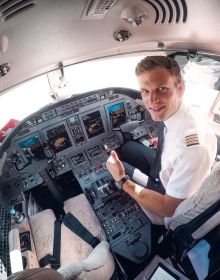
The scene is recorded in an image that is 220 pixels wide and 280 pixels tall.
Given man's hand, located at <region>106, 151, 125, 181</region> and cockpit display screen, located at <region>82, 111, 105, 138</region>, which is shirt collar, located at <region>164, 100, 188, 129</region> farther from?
cockpit display screen, located at <region>82, 111, 105, 138</region>

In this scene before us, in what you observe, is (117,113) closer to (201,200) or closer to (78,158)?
(78,158)

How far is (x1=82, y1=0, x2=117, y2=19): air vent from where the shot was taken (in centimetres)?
109

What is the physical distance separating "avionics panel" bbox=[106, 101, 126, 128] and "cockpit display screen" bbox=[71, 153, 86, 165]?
1.46ft

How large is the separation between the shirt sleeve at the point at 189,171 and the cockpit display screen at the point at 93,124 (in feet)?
4.06

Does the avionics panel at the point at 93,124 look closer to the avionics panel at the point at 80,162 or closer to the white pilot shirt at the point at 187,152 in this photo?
the avionics panel at the point at 80,162

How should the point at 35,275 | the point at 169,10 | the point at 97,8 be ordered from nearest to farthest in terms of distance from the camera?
1. the point at 35,275
2. the point at 97,8
3. the point at 169,10

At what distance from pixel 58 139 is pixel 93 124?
37cm

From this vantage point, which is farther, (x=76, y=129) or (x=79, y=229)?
(x=76, y=129)

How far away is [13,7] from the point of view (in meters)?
0.93

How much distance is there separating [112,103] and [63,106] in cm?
49

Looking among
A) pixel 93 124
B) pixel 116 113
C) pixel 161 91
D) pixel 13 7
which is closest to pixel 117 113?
pixel 116 113

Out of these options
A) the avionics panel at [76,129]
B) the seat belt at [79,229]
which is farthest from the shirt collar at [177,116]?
the avionics panel at [76,129]

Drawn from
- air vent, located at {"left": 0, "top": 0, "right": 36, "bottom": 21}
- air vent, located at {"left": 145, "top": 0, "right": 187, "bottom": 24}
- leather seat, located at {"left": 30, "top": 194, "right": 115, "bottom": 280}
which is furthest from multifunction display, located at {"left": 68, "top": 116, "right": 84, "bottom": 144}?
air vent, located at {"left": 0, "top": 0, "right": 36, "bottom": 21}

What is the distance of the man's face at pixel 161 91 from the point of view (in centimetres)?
154
